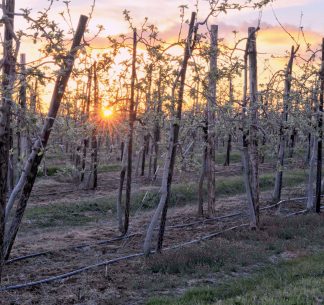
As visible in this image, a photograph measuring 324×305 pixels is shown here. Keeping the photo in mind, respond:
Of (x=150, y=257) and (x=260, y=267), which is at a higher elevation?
(x=150, y=257)

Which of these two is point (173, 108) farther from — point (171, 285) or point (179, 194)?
point (179, 194)

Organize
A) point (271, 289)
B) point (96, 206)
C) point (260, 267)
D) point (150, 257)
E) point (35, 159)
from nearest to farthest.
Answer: point (271, 289)
point (35, 159)
point (260, 267)
point (150, 257)
point (96, 206)

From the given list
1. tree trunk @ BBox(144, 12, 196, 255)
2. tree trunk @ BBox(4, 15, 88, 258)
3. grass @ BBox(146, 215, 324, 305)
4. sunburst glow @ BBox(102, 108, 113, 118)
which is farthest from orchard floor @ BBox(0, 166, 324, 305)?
sunburst glow @ BBox(102, 108, 113, 118)

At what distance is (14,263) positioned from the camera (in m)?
10.9

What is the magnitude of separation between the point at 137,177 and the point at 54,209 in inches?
454

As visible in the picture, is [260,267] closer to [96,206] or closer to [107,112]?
[107,112]

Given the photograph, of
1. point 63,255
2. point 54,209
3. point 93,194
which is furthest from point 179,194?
Answer: point 63,255

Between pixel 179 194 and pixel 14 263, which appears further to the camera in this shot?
pixel 179 194

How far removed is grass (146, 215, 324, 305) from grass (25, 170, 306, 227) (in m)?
2.89

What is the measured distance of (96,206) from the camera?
20.2 metres

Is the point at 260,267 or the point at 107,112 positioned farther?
the point at 107,112

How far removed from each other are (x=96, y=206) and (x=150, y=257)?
31.4ft

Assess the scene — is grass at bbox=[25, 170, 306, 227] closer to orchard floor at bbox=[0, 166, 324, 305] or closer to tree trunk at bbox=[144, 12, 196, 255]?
orchard floor at bbox=[0, 166, 324, 305]

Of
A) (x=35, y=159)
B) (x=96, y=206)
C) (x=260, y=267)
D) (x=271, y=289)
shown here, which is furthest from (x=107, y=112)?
(x=96, y=206)
